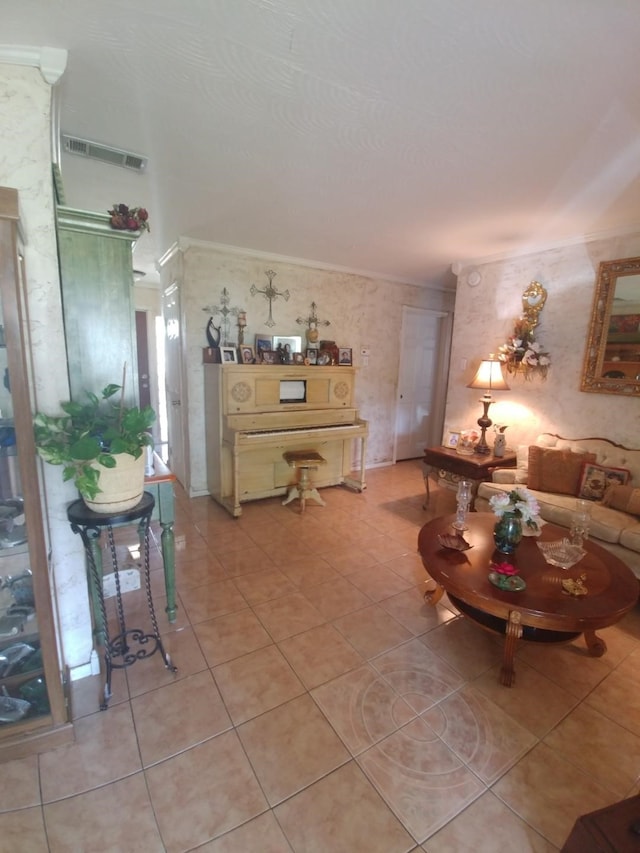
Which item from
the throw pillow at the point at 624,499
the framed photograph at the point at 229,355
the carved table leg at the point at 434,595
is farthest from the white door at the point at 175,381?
the throw pillow at the point at 624,499

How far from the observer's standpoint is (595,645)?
190cm

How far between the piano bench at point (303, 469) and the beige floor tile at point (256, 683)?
175 cm

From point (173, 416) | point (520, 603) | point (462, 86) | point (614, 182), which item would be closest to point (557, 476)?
point (520, 603)

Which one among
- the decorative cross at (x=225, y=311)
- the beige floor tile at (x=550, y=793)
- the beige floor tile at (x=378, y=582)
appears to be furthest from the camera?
the decorative cross at (x=225, y=311)

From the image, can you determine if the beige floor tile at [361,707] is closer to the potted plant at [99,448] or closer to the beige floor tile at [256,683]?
the beige floor tile at [256,683]

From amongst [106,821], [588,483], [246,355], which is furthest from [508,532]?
[246,355]

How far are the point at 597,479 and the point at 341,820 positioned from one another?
106 inches

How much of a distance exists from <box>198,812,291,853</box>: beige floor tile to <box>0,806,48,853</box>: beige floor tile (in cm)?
48

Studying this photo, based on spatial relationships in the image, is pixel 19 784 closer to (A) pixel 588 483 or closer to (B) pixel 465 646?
(B) pixel 465 646

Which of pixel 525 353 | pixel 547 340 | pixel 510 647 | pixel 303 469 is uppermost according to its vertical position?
pixel 547 340

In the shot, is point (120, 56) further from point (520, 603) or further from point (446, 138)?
point (520, 603)

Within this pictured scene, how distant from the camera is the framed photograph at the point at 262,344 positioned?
3754 millimetres

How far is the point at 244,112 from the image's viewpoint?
165 cm

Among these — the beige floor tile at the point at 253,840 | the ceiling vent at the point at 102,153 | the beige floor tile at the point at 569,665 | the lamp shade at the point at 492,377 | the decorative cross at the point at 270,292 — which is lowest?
the beige floor tile at the point at 569,665
